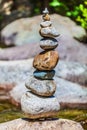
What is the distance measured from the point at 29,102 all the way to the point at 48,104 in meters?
0.24

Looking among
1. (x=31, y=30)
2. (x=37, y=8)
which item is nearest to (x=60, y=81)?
(x=31, y=30)

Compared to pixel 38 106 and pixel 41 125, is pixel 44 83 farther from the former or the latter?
pixel 41 125

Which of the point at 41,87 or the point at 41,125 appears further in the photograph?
the point at 41,87

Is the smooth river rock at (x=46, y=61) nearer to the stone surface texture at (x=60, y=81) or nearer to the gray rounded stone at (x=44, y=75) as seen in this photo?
the gray rounded stone at (x=44, y=75)

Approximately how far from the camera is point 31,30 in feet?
48.8

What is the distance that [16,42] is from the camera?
14844mm

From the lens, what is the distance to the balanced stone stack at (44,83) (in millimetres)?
6473

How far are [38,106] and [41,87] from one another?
256 millimetres

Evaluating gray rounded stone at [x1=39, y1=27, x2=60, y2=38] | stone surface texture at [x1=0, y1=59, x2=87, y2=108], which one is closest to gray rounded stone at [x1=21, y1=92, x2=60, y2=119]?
gray rounded stone at [x1=39, y1=27, x2=60, y2=38]

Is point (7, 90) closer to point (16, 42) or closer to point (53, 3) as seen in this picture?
point (16, 42)

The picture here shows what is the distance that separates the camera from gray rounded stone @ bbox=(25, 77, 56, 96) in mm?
6551

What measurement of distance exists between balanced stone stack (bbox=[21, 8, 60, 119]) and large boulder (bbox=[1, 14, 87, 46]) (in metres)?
7.37

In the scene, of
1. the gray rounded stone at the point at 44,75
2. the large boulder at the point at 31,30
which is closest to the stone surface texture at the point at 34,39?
the large boulder at the point at 31,30

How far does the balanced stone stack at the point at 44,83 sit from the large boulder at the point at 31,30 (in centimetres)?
737
